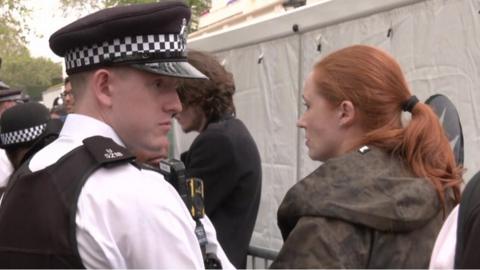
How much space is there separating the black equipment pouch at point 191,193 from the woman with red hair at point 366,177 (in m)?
0.22

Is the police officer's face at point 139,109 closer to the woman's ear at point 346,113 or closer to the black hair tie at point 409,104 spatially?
the woman's ear at point 346,113

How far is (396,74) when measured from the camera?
235 cm

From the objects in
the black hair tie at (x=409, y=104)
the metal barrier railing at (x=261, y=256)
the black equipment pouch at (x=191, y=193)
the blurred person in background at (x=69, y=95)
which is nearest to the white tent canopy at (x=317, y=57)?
the metal barrier railing at (x=261, y=256)

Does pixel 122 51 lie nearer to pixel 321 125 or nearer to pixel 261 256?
pixel 321 125

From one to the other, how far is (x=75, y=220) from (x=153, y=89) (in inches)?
15.8

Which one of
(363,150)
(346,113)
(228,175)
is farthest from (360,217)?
(228,175)

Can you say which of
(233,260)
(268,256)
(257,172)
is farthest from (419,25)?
(268,256)

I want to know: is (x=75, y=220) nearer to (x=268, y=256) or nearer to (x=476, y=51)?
(x=476, y=51)

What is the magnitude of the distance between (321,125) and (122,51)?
90cm

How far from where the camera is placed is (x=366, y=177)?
7.12ft

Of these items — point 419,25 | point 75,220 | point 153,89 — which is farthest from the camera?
point 419,25

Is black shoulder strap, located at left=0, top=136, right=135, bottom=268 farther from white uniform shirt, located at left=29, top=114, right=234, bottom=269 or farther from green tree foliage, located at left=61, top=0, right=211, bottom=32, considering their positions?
green tree foliage, located at left=61, top=0, right=211, bottom=32

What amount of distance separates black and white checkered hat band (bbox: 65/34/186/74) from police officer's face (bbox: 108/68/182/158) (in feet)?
0.13

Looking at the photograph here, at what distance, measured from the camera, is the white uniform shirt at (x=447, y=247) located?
1556 millimetres
